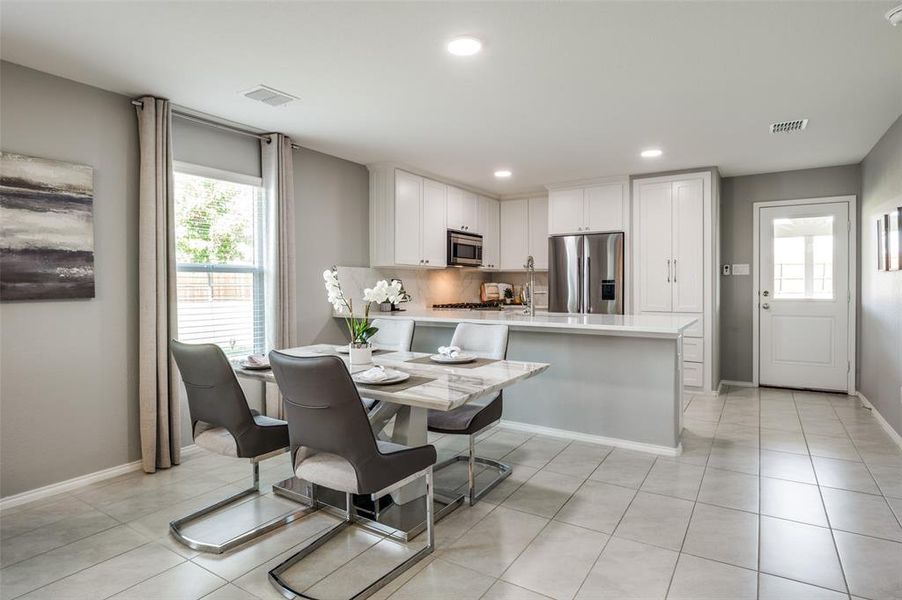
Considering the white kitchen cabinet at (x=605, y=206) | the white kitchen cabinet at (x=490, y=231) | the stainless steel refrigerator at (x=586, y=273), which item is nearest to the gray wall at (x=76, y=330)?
the white kitchen cabinet at (x=490, y=231)

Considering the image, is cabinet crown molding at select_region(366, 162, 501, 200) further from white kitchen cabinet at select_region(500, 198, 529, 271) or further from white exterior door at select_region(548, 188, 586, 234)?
white exterior door at select_region(548, 188, 586, 234)

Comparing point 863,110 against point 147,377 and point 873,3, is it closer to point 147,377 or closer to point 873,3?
→ point 873,3

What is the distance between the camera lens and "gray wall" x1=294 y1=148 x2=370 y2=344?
441cm

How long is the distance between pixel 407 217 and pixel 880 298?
4.22 m

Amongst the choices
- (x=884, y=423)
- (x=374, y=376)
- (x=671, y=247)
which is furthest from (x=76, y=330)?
(x=884, y=423)

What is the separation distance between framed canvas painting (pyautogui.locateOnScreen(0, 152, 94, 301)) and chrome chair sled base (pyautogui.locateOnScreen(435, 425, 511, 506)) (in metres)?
2.43

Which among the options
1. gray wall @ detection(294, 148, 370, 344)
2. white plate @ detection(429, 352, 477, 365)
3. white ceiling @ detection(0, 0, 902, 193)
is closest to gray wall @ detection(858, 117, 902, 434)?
white ceiling @ detection(0, 0, 902, 193)

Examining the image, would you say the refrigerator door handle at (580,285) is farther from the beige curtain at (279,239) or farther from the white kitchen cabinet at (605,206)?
the beige curtain at (279,239)

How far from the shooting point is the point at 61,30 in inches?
93.3

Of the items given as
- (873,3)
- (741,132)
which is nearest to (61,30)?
(873,3)

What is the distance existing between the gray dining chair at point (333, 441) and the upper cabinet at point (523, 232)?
15.6 ft

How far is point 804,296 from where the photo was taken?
5391 mm

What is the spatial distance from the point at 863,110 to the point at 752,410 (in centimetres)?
262

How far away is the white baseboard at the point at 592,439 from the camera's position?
11.2 feet
